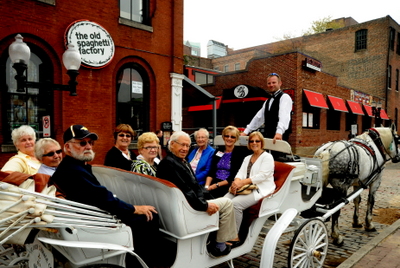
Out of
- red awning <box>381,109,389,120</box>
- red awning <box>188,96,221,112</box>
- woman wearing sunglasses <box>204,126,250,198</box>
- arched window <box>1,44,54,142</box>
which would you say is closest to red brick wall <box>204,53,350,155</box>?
red awning <box>188,96,221,112</box>

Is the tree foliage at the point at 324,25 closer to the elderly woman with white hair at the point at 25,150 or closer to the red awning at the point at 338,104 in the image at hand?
the red awning at the point at 338,104

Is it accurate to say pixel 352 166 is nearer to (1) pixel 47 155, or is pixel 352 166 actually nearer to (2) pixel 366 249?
(2) pixel 366 249

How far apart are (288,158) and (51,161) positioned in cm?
332

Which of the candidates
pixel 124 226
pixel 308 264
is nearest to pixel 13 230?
pixel 124 226

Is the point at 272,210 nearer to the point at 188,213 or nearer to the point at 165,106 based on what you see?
the point at 188,213

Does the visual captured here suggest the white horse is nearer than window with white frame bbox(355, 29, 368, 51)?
Yes

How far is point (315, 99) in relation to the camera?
56.7 feet

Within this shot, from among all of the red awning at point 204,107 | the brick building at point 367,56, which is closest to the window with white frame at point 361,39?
the brick building at point 367,56

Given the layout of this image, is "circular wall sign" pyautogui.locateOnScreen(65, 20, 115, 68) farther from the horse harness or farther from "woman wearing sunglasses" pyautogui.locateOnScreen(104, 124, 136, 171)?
the horse harness

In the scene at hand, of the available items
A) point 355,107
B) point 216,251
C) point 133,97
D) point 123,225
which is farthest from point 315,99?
point 123,225

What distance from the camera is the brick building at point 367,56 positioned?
26.7 metres

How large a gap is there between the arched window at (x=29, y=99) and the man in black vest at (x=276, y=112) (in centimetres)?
642

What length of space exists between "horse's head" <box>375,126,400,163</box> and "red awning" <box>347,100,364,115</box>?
17497 millimetres

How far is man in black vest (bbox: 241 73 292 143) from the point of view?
434 centimetres
